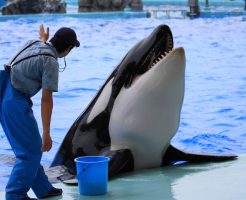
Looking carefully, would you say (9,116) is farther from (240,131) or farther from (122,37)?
(122,37)

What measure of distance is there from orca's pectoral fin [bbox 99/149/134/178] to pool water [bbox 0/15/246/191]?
194 cm

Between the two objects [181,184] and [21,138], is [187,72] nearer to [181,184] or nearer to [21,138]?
[181,184]

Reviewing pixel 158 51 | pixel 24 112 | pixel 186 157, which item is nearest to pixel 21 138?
pixel 24 112

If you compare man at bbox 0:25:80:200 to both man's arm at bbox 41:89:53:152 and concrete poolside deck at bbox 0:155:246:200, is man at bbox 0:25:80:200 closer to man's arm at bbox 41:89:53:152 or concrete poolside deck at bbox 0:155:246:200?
man's arm at bbox 41:89:53:152

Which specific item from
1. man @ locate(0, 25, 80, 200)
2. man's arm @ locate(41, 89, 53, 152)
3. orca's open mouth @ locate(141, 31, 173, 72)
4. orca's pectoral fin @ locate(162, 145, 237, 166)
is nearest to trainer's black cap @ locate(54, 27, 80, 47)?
man @ locate(0, 25, 80, 200)

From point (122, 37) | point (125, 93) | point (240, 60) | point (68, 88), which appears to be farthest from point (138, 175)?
point (122, 37)

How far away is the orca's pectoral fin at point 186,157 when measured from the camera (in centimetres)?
545

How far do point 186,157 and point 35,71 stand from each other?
202 centimetres

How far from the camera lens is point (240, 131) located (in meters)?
9.46

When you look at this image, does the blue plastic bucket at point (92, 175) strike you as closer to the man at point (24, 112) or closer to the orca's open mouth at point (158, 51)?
the man at point (24, 112)

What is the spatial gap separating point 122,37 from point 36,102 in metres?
10.6

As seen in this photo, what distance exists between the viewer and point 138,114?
5.16 m

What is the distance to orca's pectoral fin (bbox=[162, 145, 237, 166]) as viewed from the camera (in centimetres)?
545

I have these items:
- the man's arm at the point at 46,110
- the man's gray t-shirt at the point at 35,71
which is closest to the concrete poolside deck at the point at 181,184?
the man's arm at the point at 46,110
